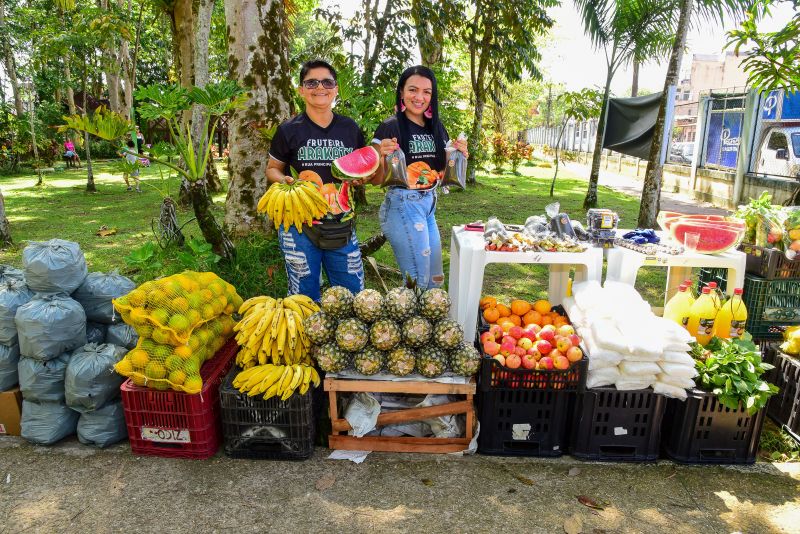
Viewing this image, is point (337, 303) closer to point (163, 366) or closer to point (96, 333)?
point (163, 366)

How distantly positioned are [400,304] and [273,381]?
856 mm

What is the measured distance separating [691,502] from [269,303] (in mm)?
2661

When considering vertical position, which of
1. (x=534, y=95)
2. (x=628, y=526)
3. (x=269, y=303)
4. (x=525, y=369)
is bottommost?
(x=628, y=526)

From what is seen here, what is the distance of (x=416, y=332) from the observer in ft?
10.3

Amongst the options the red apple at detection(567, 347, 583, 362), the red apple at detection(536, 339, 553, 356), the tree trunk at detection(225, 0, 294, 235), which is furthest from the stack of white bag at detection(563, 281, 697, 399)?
the tree trunk at detection(225, 0, 294, 235)

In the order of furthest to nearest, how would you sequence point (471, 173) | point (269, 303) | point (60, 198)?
point (471, 173) → point (60, 198) → point (269, 303)

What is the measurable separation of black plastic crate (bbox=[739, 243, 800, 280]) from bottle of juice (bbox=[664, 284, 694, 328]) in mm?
761

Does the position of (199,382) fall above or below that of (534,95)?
below

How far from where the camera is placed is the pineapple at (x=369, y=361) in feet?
10.2

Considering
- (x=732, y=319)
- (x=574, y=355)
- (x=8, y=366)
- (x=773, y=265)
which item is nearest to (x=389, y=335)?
(x=574, y=355)

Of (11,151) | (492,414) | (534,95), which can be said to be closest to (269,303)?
(492,414)

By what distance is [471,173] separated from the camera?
15.7 m

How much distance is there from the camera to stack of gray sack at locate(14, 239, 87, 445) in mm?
3186

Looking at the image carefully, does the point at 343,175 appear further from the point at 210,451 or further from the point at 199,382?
the point at 210,451
